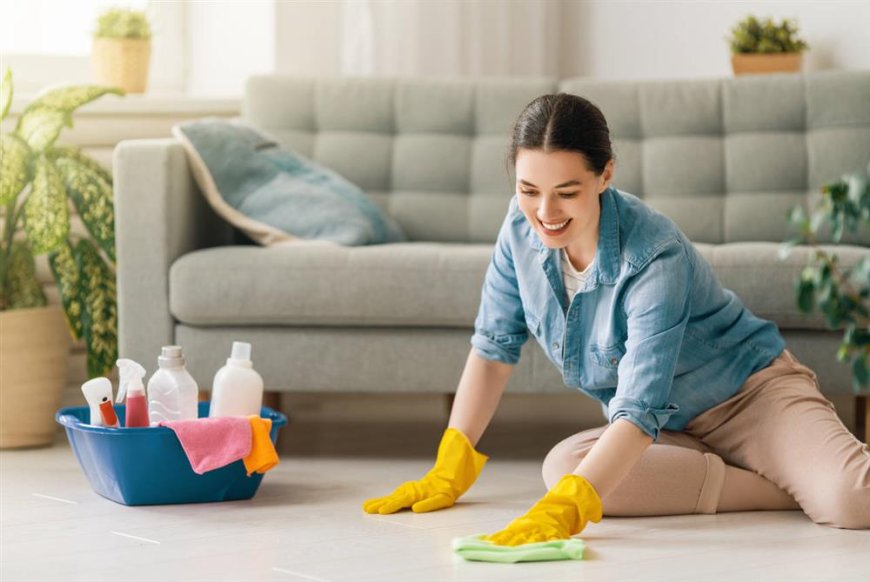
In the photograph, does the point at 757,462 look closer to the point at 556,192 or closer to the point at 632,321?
the point at 632,321

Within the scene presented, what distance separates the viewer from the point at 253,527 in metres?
2.06

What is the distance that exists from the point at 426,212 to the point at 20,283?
0.93 meters

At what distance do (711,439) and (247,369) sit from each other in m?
0.80

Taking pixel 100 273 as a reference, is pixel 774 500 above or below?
below

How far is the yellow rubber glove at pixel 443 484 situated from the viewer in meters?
2.15

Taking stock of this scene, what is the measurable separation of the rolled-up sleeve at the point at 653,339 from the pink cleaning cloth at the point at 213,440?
0.62 m

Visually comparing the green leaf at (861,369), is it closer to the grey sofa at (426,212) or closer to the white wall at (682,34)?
the grey sofa at (426,212)

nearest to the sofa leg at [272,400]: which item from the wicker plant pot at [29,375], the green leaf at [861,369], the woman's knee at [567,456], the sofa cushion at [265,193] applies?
the sofa cushion at [265,193]

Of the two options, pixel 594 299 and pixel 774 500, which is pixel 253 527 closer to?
pixel 594 299

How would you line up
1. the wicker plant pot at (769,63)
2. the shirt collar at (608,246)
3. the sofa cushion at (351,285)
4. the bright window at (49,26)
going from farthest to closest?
the bright window at (49,26) → the wicker plant pot at (769,63) → the sofa cushion at (351,285) → the shirt collar at (608,246)

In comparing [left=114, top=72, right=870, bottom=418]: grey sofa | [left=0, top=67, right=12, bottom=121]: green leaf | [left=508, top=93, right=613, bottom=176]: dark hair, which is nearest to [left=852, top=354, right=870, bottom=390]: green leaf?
[left=508, top=93, right=613, bottom=176]: dark hair

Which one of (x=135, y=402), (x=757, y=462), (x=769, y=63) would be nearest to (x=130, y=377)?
(x=135, y=402)

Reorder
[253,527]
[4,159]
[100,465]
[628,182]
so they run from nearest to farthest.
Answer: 1. [253,527]
2. [100,465]
3. [4,159]
4. [628,182]

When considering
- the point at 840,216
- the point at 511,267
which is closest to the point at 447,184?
the point at 511,267
